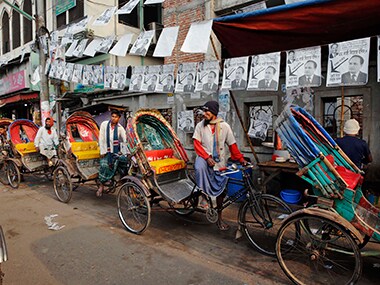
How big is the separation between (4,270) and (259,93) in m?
6.42

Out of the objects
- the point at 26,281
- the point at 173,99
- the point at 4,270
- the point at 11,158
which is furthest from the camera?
the point at 173,99

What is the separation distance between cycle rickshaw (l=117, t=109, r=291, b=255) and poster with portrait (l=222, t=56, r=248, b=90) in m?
1.51

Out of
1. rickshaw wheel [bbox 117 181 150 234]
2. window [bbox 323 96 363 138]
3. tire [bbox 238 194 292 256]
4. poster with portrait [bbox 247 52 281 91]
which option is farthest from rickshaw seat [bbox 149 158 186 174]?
window [bbox 323 96 363 138]

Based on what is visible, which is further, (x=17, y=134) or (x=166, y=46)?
(x=17, y=134)

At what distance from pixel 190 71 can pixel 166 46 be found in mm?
800

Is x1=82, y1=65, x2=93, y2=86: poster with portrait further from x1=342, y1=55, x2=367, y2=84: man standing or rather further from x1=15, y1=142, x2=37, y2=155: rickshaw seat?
x1=342, y1=55, x2=367, y2=84: man standing

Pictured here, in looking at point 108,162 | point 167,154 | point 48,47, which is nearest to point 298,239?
point 167,154

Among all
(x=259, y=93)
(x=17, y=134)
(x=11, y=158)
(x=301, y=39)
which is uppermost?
(x=301, y=39)

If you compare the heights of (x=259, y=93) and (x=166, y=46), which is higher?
(x=166, y=46)

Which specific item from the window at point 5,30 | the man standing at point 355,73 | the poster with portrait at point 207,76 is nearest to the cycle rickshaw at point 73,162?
the poster with portrait at point 207,76

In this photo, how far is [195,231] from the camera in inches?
188

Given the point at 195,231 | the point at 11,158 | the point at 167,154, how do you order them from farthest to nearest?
the point at 11,158 → the point at 167,154 → the point at 195,231

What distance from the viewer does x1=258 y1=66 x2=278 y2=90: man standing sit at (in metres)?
4.76

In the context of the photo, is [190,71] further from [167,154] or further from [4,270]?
[4,270]
